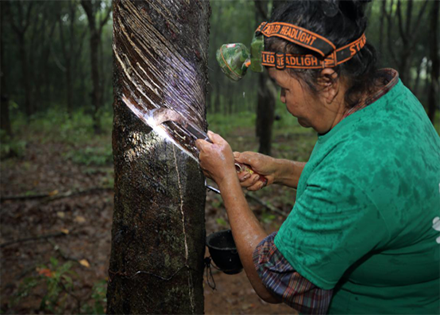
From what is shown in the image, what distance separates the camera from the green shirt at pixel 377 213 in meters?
0.97

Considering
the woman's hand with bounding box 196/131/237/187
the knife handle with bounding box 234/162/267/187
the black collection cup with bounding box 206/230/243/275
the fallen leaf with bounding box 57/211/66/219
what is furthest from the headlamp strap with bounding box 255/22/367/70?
the fallen leaf with bounding box 57/211/66/219

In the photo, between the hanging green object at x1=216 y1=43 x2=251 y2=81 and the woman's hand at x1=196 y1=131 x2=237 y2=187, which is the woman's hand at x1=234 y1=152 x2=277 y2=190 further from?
the hanging green object at x1=216 y1=43 x2=251 y2=81

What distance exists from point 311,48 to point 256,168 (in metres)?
0.84

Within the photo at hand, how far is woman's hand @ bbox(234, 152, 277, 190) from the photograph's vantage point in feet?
5.79

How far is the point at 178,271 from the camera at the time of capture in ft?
4.99

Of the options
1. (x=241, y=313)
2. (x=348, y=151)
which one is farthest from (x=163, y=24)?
(x=241, y=313)

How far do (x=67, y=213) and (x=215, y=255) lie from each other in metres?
3.69

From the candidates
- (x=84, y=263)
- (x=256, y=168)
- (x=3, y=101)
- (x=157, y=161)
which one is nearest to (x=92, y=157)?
(x=3, y=101)

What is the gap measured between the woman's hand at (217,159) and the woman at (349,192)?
8 centimetres

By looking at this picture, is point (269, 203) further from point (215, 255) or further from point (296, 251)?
point (296, 251)

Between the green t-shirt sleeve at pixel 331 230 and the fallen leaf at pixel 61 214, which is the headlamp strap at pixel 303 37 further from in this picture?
the fallen leaf at pixel 61 214

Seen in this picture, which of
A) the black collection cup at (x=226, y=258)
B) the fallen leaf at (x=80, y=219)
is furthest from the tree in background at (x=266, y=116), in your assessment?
the black collection cup at (x=226, y=258)

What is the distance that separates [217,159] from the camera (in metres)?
1.42

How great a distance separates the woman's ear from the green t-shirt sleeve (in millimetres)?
337
